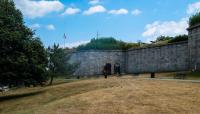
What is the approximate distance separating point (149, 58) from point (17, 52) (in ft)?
57.1

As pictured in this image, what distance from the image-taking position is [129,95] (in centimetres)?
2331

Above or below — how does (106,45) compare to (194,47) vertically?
above

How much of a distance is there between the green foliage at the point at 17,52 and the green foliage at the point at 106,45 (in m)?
20.6

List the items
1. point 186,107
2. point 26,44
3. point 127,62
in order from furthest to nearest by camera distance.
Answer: point 127,62 < point 26,44 < point 186,107

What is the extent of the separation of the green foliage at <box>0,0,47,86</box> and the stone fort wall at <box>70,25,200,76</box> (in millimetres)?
13539

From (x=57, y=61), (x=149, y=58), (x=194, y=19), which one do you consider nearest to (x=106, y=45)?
(x=149, y=58)

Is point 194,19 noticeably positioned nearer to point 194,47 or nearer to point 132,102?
point 194,47

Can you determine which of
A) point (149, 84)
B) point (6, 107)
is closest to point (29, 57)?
point (6, 107)

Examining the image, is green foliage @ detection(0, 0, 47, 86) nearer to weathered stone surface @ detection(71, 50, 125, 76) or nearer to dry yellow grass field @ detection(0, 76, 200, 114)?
dry yellow grass field @ detection(0, 76, 200, 114)

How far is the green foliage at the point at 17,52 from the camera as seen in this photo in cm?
3219

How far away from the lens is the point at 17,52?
33062 millimetres

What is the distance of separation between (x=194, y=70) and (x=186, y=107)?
683 inches

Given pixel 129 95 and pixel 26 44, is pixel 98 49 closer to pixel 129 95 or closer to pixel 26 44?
pixel 26 44

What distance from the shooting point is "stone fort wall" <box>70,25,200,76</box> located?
125 feet
